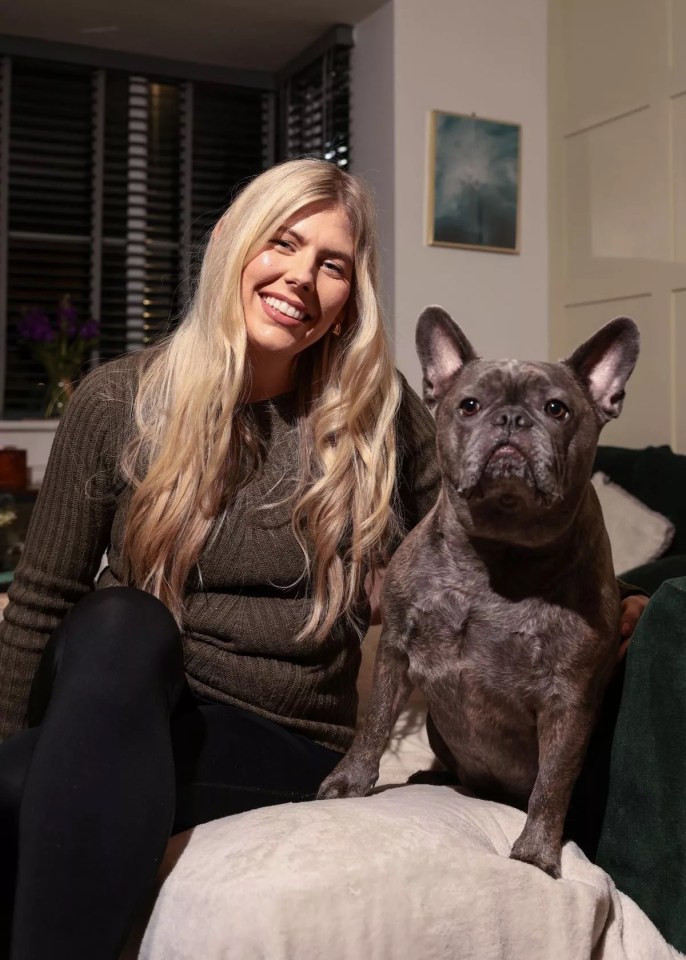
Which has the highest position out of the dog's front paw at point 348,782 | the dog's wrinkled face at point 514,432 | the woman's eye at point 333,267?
the woman's eye at point 333,267

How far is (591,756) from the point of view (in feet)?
4.86

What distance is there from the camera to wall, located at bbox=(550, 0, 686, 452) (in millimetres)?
3293

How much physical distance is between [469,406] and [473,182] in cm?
269

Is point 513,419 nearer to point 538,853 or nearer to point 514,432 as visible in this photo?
point 514,432

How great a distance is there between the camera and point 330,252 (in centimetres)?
167

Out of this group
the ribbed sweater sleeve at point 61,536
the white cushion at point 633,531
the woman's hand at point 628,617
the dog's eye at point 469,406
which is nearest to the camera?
the dog's eye at point 469,406

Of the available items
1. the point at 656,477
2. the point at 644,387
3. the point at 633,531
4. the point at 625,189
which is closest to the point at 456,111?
the point at 625,189

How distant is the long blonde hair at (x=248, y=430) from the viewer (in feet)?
5.30

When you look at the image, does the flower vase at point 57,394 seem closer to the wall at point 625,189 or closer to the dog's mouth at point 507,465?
the wall at point 625,189

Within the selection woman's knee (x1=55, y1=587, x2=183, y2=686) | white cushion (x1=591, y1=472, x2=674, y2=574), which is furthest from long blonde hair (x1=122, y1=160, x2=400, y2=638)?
white cushion (x1=591, y1=472, x2=674, y2=574)

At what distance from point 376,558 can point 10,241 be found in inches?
124

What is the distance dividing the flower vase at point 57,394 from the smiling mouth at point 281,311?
8.41ft

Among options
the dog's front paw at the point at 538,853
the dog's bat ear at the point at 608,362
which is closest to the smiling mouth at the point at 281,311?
the dog's bat ear at the point at 608,362

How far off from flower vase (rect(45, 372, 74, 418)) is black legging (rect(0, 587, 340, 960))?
9.02 feet
